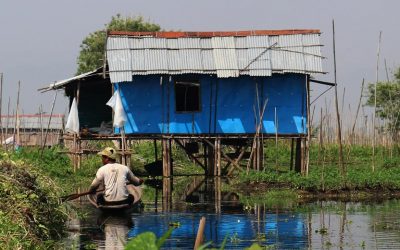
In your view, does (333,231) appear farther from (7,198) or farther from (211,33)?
(211,33)

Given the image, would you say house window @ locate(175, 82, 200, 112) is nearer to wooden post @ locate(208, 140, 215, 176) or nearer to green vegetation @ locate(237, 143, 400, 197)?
wooden post @ locate(208, 140, 215, 176)

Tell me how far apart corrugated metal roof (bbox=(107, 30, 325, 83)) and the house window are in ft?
4.14

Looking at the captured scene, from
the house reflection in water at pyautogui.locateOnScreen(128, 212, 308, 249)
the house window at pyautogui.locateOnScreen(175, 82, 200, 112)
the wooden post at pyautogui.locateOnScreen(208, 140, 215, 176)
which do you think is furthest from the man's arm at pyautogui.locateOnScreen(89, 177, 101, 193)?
the wooden post at pyautogui.locateOnScreen(208, 140, 215, 176)

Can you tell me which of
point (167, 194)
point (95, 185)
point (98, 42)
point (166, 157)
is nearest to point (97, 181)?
point (95, 185)

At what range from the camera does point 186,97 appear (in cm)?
2533

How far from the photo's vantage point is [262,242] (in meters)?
11.4

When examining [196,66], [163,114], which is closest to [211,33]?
[196,66]

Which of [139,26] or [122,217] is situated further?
[139,26]

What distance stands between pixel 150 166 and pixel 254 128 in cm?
373

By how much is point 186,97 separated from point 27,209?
15.2m

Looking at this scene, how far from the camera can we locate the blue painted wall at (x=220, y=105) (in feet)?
80.2

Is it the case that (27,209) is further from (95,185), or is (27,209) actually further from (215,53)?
(215,53)

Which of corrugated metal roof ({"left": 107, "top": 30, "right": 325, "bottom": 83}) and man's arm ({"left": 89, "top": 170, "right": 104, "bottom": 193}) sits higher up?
corrugated metal roof ({"left": 107, "top": 30, "right": 325, "bottom": 83})

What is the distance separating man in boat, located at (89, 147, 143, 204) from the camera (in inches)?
543
